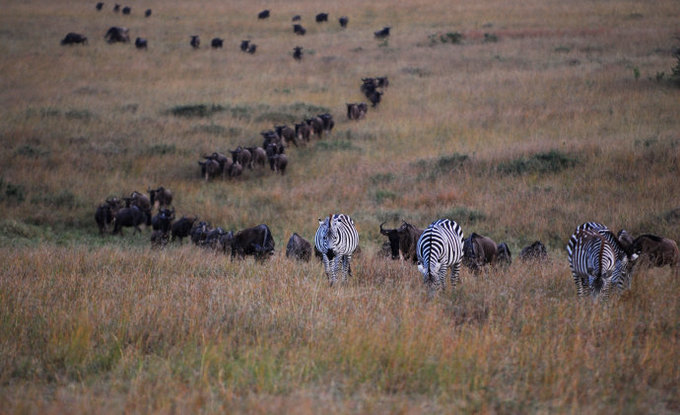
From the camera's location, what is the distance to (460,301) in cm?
944

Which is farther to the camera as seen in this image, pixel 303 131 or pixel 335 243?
pixel 303 131

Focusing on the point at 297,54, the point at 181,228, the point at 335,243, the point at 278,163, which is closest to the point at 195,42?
the point at 297,54

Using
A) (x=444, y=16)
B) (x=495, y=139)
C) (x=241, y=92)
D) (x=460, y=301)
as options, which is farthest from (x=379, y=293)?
(x=444, y=16)

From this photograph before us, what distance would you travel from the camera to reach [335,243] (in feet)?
34.6

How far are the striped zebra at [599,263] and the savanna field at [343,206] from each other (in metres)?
0.32

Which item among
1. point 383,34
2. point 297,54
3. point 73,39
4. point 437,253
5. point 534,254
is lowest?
point 534,254

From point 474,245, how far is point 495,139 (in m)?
13.3

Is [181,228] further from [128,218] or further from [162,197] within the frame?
[162,197]

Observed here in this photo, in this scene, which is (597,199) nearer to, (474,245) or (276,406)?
(474,245)

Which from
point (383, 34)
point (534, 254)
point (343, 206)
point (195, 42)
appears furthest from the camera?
point (383, 34)

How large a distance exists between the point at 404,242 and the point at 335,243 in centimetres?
288

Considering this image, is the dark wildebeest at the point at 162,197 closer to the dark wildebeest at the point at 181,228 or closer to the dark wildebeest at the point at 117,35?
the dark wildebeest at the point at 181,228

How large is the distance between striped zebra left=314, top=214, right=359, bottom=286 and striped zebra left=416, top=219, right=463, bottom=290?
4.20 ft

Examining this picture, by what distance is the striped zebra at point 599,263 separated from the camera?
9141 mm
